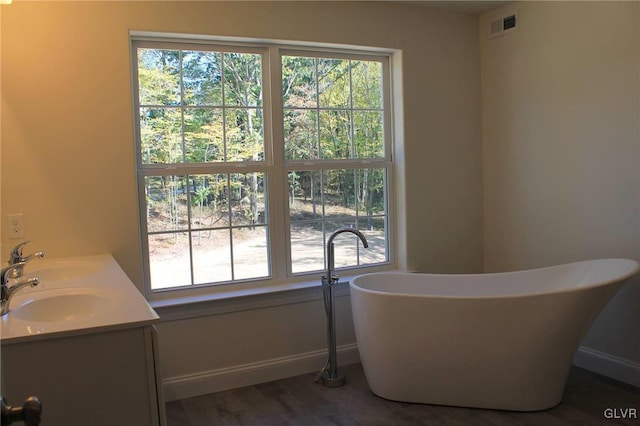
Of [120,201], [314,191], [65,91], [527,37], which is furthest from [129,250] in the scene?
[527,37]

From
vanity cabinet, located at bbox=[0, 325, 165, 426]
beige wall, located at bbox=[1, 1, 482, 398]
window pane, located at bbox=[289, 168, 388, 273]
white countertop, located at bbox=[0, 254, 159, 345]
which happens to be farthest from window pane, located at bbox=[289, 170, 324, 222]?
vanity cabinet, located at bbox=[0, 325, 165, 426]

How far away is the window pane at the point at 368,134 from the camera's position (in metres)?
3.72

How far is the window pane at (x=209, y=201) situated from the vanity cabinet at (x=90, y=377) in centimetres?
171

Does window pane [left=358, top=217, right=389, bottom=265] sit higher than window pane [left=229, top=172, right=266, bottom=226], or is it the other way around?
window pane [left=229, top=172, right=266, bottom=226]

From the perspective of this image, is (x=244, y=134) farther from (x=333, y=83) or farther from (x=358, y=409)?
(x=358, y=409)

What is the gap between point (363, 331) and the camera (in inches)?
117

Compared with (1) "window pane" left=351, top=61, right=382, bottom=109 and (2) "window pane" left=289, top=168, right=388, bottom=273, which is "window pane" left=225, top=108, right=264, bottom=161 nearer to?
(2) "window pane" left=289, top=168, right=388, bottom=273

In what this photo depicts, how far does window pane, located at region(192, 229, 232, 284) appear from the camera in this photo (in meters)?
3.27

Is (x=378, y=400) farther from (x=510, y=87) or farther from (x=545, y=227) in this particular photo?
(x=510, y=87)

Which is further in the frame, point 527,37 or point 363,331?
point 527,37

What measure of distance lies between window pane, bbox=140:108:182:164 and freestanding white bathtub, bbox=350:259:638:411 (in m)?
1.33

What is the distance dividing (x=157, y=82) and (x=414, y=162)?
1.77m

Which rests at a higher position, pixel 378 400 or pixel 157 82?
pixel 157 82

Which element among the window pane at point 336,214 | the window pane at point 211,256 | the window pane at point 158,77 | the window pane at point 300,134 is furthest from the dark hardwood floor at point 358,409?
the window pane at point 158,77
